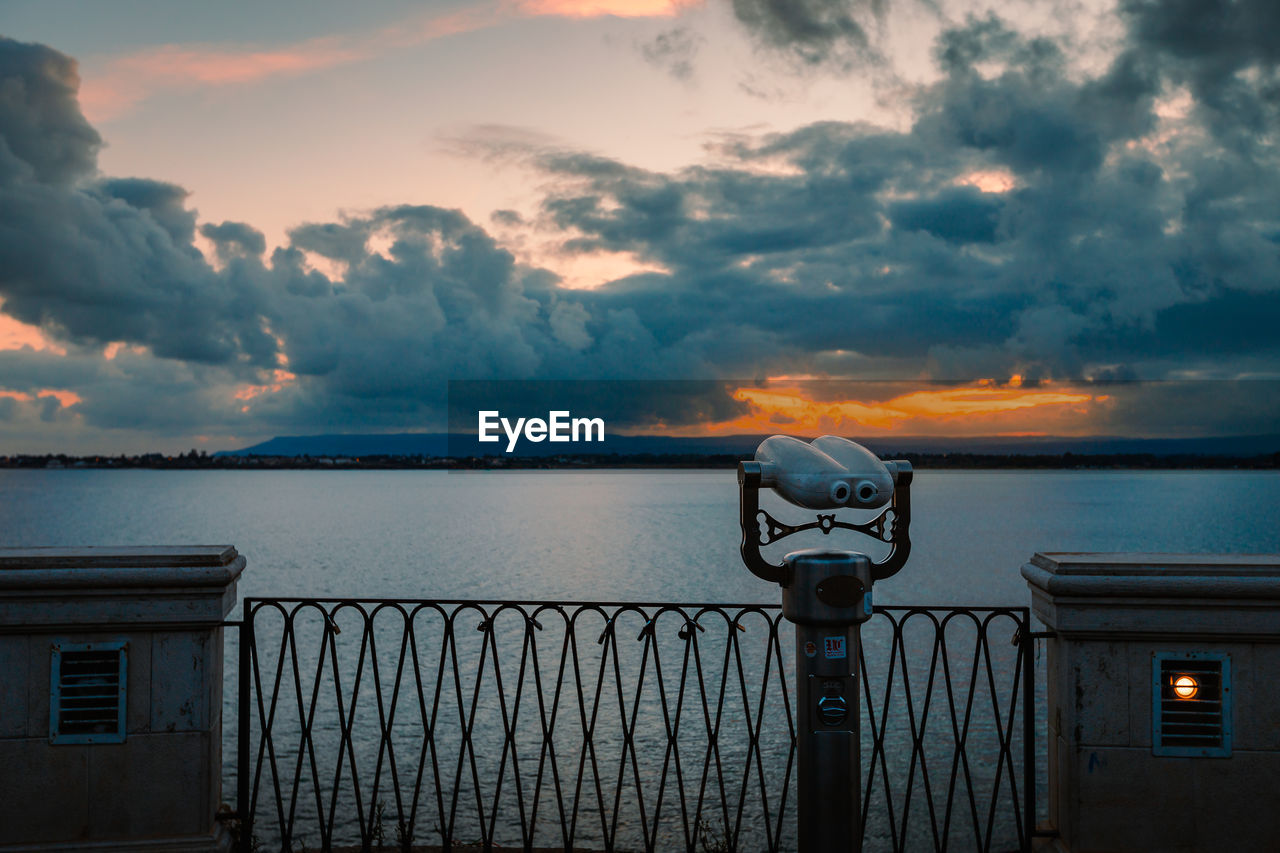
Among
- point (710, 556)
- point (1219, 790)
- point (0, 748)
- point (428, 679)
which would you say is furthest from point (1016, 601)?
point (0, 748)

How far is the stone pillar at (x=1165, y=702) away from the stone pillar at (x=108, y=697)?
3.82 metres

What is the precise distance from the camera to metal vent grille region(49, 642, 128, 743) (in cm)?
423

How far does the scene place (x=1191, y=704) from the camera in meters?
4.22

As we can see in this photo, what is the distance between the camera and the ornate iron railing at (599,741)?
5.13 m

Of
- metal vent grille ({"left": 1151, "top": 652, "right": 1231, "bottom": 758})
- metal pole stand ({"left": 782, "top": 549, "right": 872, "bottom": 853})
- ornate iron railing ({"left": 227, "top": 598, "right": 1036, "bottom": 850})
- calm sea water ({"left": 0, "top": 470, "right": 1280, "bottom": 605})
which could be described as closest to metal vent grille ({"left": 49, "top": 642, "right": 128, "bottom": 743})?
ornate iron railing ({"left": 227, "top": 598, "right": 1036, "bottom": 850})

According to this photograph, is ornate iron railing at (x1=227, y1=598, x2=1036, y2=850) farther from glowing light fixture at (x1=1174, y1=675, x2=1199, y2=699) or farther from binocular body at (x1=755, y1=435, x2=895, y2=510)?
binocular body at (x1=755, y1=435, x2=895, y2=510)

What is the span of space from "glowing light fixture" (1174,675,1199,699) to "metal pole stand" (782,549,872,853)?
149cm

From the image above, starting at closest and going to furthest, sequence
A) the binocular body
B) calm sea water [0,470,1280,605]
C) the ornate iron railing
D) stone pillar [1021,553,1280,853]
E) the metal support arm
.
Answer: the binocular body, the metal support arm, stone pillar [1021,553,1280,853], the ornate iron railing, calm sea water [0,470,1280,605]

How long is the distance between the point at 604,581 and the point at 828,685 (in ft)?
129

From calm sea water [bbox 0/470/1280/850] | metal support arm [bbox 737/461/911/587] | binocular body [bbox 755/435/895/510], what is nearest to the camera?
binocular body [bbox 755/435/895/510]

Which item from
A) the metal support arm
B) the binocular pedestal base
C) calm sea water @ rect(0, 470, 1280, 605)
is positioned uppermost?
the metal support arm

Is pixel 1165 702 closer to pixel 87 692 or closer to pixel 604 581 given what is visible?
pixel 87 692

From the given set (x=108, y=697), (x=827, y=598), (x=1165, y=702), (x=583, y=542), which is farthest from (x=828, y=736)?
(x=583, y=542)

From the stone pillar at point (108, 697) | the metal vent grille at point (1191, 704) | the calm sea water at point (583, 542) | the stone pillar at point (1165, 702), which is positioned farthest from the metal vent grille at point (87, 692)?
the calm sea water at point (583, 542)
